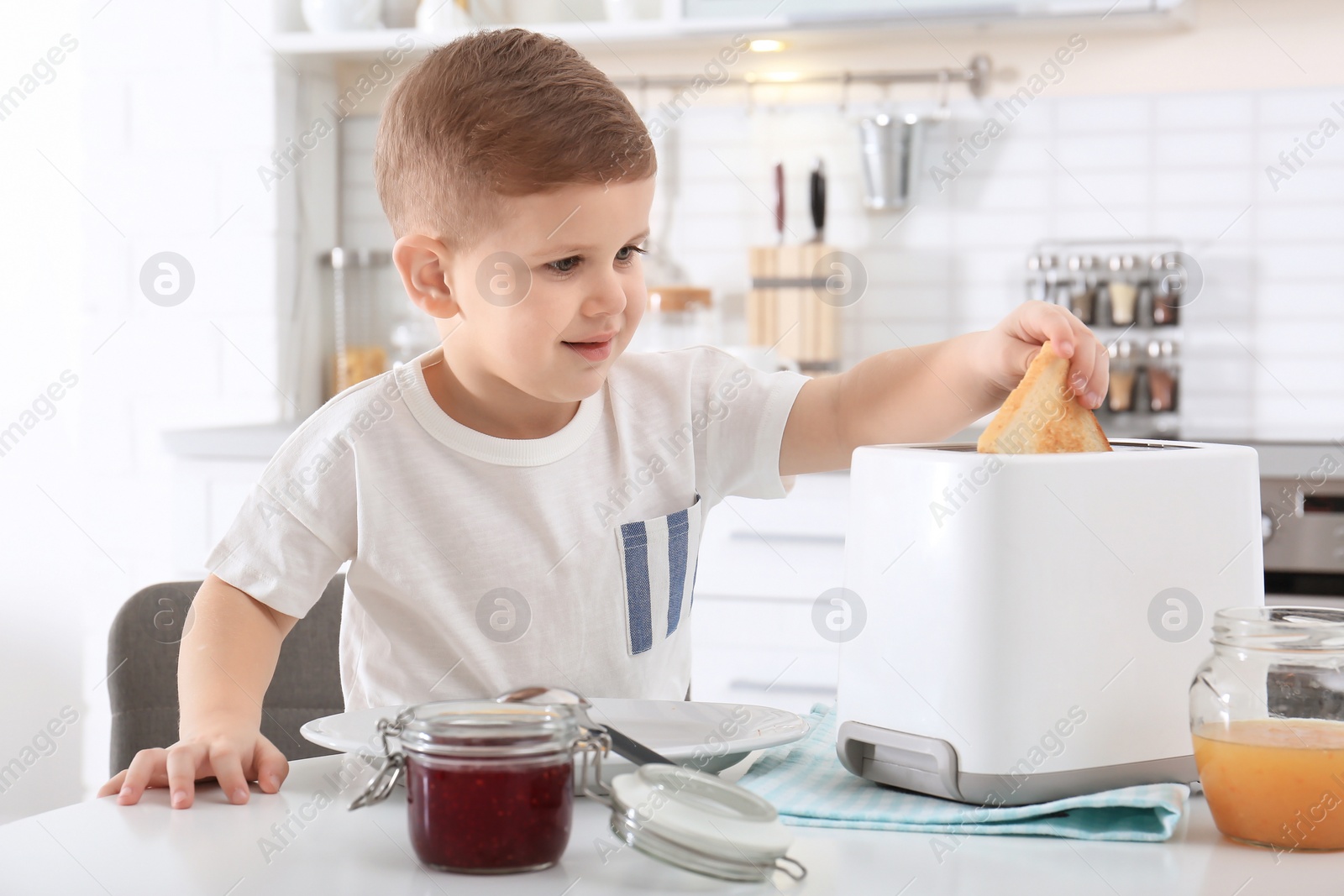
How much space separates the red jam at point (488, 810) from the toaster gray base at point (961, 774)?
0.66 ft

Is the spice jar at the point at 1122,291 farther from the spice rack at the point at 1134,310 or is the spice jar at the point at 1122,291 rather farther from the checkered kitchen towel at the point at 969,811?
the checkered kitchen towel at the point at 969,811

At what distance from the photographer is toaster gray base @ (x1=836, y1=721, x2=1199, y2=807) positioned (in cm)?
63

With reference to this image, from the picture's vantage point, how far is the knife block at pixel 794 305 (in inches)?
95.6

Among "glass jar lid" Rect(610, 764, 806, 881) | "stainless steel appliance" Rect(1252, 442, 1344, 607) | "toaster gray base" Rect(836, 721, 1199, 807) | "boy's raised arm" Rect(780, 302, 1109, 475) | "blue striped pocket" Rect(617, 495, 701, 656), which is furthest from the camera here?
"stainless steel appliance" Rect(1252, 442, 1344, 607)

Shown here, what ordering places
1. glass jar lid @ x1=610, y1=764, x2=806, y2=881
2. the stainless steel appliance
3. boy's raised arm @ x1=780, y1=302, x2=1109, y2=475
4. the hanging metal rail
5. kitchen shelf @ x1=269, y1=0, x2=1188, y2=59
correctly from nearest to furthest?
glass jar lid @ x1=610, y1=764, x2=806, y2=881, boy's raised arm @ x1=780, y1=302, x2=1109, y2=475, the stainless steel appliance, kitchen shelf @ x1=269, y1=0, x2=1188, y2=59, the hanging metal rail

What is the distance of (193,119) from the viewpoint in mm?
2521

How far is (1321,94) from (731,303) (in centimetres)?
113

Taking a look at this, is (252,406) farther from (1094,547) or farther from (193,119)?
(1094,547)

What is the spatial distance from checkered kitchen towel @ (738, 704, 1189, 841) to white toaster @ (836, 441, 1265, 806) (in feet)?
0.05

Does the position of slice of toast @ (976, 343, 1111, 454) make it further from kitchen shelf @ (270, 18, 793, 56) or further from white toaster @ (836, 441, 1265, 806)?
kitchen shelf @ (270, 18, 793, 56)

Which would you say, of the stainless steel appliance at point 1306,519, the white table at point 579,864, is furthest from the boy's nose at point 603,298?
the stainless steel appliance at point 1306,519

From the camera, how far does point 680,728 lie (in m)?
0.73

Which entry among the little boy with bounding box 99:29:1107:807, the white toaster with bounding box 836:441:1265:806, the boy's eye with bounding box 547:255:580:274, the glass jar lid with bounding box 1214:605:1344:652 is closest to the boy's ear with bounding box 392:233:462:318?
the little boy with bounding box 99:29:1107:807

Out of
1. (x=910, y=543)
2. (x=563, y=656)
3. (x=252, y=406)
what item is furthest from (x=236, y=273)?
(x=910, y=543)
